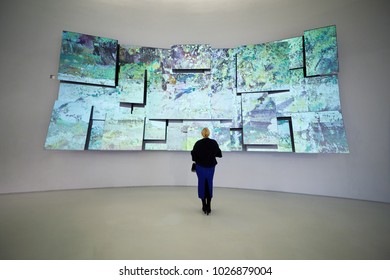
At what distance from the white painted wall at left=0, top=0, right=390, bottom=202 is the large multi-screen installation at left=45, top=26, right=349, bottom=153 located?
41cm

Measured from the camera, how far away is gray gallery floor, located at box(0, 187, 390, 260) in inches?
72.3

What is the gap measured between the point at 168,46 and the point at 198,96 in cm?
170

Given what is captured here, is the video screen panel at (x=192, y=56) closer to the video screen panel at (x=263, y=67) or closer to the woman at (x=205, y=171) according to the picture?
the video screen panel at (x=263, y=67)

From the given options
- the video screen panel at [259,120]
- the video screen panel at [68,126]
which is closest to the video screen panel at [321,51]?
the video screen panel at [259,120]

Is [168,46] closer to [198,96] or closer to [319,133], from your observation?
[198,96]

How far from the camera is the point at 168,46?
5.28 metres

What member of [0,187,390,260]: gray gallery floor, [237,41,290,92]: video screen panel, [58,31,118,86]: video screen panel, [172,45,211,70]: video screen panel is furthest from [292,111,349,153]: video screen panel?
[58,31,118,86]: video screen panel

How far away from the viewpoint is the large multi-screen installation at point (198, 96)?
4.08m

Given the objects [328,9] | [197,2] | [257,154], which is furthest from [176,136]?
[328,9]

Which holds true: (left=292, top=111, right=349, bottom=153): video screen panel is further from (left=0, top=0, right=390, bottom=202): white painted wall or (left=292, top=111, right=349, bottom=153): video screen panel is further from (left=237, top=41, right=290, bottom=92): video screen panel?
(left=237, top=41, right=290, bottom=92): video screen panel

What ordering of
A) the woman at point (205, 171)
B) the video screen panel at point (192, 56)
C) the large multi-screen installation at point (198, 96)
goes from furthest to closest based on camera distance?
the video screen panel at point (192, 56), the large multi-screen installation at point (198, 96), the woman at point (205, 171)

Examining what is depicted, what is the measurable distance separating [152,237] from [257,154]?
3.43 metres

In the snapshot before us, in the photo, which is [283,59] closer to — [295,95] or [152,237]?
[295,95]

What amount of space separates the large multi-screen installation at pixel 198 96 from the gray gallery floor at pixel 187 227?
50.3 inches
